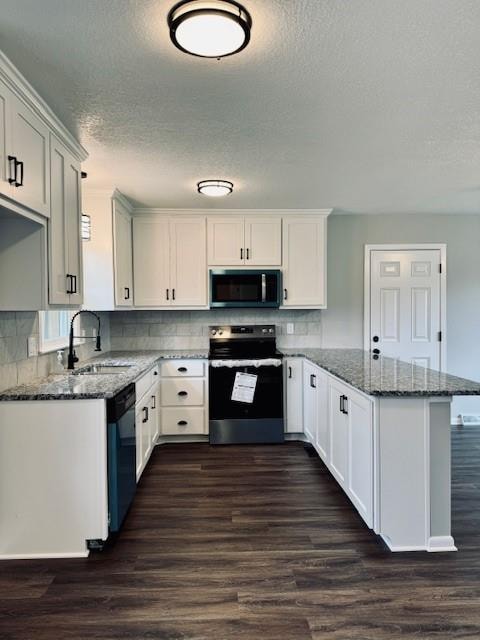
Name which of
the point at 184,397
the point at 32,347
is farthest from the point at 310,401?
the point at 32,347

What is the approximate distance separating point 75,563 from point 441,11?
2.88 metres

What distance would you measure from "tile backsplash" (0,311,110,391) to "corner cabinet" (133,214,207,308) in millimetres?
1447

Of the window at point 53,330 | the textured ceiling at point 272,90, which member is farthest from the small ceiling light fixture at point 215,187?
the window at point 53,330

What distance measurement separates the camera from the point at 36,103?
202 centimetres

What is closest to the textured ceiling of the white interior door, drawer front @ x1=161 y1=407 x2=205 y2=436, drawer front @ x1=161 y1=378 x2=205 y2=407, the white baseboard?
the white interior door

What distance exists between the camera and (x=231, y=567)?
2.10 m

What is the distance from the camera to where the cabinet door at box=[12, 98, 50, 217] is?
1.88 m

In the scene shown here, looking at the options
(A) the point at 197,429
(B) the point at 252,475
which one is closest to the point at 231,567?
(B) the point at 252,475

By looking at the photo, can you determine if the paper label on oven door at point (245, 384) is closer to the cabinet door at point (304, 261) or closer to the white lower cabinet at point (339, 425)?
the white lower cabinet at point (339, 425)

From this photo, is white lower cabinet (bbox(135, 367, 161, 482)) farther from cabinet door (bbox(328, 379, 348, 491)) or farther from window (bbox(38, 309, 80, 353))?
cabinet door (bbox(328, 379, 348, 491))

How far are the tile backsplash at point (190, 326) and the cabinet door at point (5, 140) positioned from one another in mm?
2828

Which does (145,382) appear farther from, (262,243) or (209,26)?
(209,26)

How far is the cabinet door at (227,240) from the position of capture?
4324mm

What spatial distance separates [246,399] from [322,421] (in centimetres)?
86
